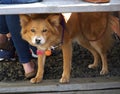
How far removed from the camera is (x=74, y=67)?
334cm

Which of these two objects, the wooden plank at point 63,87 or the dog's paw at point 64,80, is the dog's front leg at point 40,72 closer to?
the wooden plank at point 63,87

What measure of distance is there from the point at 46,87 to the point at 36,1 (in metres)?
0.89

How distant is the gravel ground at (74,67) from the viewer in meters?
3.13

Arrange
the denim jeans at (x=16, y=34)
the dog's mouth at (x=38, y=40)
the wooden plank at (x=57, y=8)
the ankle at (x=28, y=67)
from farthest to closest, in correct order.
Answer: the ankle at (x=28, y=67) → the denim jeans at (x=16, y=34) → the dog's mouth at (x=38, y=40) → the wooden plank at (x=57, y=8)

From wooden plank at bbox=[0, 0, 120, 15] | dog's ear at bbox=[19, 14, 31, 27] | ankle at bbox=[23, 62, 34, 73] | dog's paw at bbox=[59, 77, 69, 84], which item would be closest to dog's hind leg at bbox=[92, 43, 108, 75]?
dog's paw at bbox=[59, 77, 69, 84]

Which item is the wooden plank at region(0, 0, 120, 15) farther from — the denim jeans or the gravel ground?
the gravel ground

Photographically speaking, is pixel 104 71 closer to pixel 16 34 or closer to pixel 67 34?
pixel 67 34

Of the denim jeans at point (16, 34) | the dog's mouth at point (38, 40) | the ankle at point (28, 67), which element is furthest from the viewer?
the ankle at point (28, 67)

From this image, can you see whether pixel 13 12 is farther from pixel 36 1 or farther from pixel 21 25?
pixel 21 25

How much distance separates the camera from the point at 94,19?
3.00 metres

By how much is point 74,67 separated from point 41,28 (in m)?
0.84

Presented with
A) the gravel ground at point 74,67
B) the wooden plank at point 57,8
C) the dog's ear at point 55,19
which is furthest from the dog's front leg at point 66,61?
the wooden plank at point 57,8

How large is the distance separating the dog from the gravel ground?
4.0 inches

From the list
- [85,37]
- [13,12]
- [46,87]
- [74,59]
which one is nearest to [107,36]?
[85,37]
